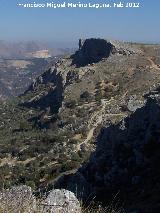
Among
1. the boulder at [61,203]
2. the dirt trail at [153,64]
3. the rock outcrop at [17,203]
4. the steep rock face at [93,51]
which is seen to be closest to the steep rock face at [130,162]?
the boulder at [61,203]

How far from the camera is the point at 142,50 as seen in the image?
10606 cm

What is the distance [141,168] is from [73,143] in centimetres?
3845

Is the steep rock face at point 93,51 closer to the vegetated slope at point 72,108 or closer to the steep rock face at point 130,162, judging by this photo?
the vegetated slope at point 72,108

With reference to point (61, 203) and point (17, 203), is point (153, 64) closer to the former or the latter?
point (61, 203)

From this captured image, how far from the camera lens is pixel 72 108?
8525 cm

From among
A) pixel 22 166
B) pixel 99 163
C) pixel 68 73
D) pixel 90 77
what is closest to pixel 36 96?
pixel 68 73

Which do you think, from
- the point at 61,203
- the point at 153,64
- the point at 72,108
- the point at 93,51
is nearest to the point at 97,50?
the point at 93,51

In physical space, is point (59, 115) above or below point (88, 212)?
below

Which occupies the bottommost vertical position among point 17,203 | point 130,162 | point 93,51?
point 93,51

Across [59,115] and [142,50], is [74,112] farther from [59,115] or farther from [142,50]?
[142,50]

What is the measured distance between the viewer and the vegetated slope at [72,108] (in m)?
55.1

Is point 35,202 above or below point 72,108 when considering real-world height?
above

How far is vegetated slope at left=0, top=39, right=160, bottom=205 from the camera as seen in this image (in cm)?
5511

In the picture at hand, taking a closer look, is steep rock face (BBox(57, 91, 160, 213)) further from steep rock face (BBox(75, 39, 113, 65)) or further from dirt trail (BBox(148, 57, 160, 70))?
steep rock face (BBox(75, 39, 113, 65))
